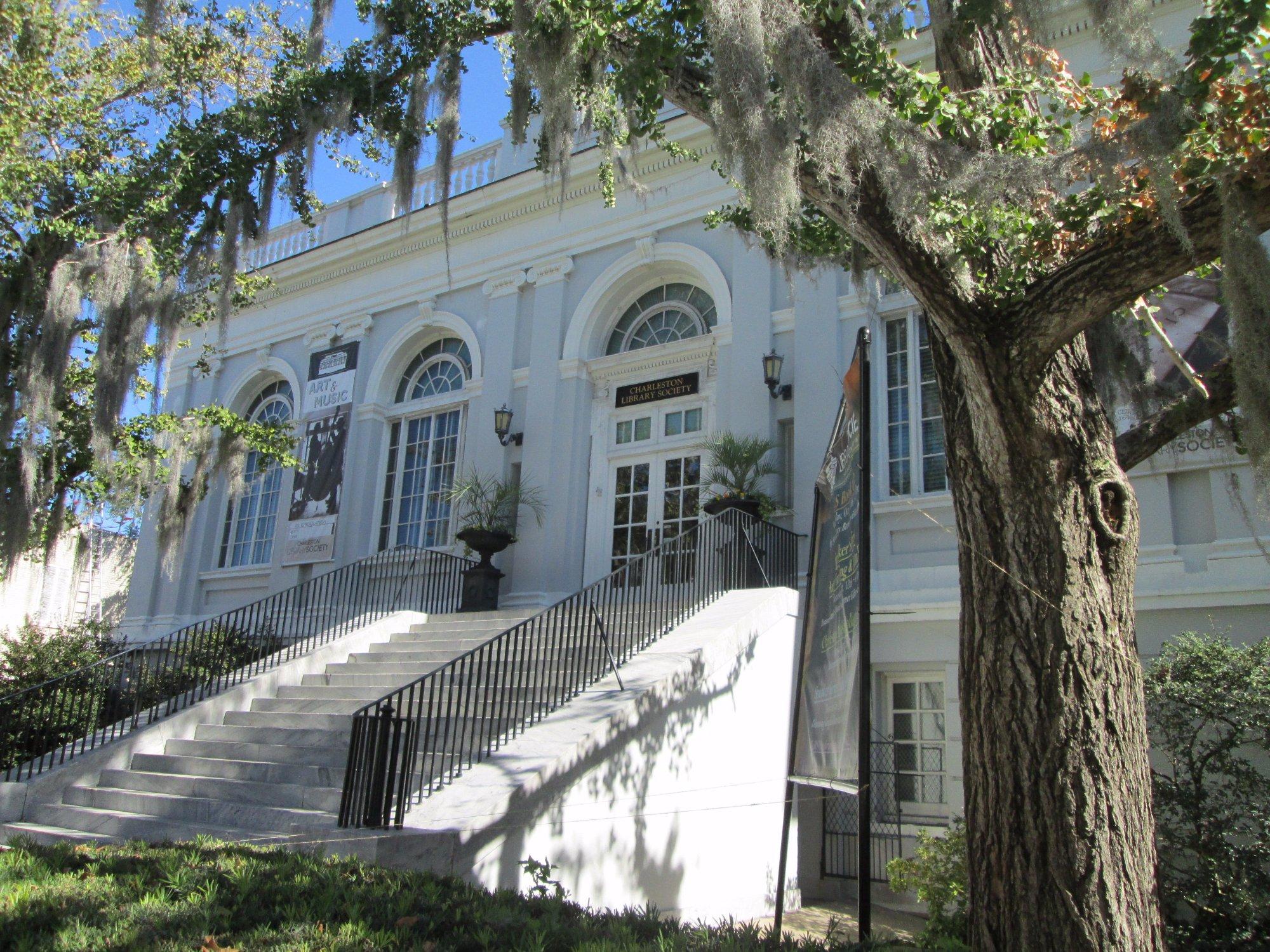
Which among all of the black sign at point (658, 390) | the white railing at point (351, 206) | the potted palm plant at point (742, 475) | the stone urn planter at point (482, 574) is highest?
the white railing at point (351, 206)

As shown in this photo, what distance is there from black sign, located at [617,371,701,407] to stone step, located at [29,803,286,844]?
7.85 m

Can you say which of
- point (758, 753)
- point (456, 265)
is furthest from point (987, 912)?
point (456, 265)

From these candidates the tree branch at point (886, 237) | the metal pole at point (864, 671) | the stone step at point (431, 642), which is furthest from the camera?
the stone step at point (431, 642)

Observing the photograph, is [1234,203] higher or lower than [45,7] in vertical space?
lower

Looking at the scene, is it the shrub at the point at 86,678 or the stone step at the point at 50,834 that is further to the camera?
the shrub at the point at 86,678

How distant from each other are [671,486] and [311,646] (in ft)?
16.1

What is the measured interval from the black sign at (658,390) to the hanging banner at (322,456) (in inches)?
204

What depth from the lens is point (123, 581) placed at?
74.2 ft

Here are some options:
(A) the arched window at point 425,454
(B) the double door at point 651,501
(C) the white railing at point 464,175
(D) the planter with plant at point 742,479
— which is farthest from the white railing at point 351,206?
(D) the planter with plant at point 742,479

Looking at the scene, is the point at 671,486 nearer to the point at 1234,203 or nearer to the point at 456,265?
the point at 456,265

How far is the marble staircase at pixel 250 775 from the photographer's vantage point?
7227 millimetres

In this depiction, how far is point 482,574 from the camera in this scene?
12.6 meters

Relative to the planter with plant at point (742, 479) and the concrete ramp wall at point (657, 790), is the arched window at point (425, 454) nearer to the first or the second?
the planter with plant at point (742, 479)

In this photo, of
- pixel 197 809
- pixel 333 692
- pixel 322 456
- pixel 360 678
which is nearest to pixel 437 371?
pixel 322 456
